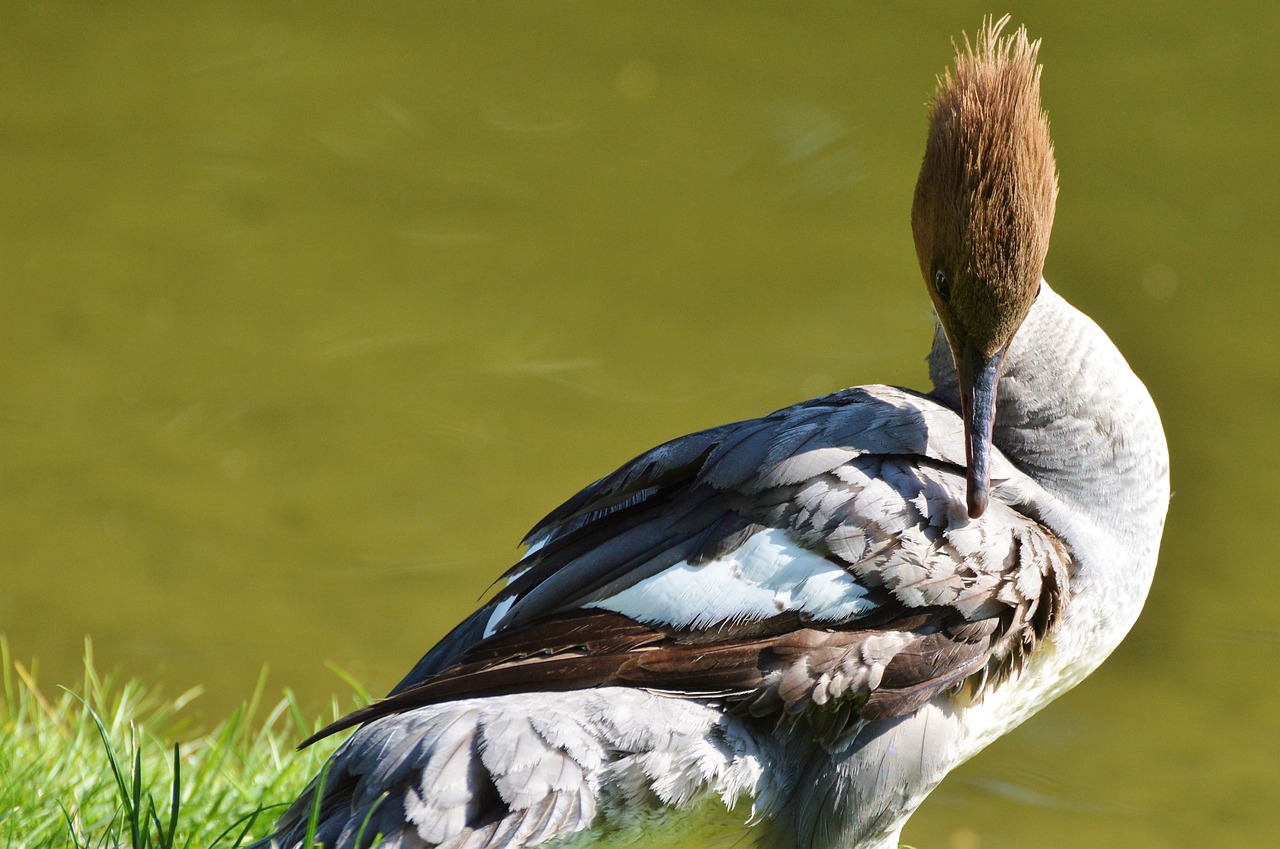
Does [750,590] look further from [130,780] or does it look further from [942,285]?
[130,780]

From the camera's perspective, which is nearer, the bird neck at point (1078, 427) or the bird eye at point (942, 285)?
the bird eye at point (942, 285)

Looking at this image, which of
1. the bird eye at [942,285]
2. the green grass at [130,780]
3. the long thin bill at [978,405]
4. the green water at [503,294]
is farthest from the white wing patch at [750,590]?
the green water at [503,294]

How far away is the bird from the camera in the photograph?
257 cm

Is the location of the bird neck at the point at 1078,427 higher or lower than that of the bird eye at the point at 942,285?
lower

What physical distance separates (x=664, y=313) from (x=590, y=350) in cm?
40

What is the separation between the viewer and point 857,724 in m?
2.69

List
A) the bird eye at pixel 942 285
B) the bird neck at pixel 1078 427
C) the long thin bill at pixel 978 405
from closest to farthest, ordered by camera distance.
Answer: the long thin bill at pixel 978 405
the bird eye at pixel 942 285
the bird neck at pixel 1078 427

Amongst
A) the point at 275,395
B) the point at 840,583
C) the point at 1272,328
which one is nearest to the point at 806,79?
the point at 1272,328

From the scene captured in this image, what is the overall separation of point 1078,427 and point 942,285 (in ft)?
1.53

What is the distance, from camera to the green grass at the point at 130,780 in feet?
9.11

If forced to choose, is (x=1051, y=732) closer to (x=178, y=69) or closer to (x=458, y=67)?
(x=458, y=67)

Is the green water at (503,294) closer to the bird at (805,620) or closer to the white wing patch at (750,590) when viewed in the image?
the bird at (805,620)

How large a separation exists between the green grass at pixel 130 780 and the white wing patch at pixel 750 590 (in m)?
0.87

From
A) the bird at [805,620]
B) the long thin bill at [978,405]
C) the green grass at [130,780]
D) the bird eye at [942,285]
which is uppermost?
the bird eye at [942,285]
